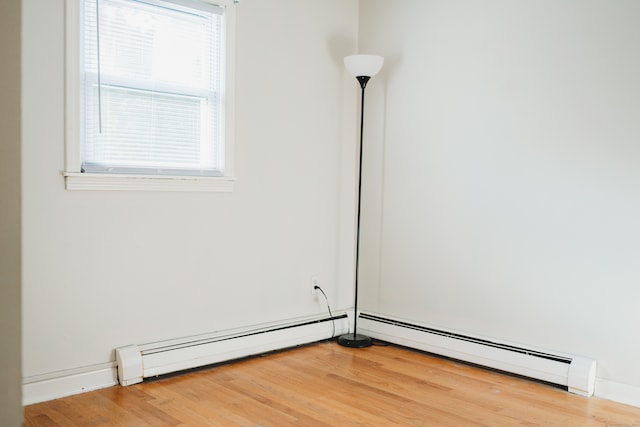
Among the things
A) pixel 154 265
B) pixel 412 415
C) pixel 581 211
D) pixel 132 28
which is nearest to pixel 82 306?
Result: pixel 154 265

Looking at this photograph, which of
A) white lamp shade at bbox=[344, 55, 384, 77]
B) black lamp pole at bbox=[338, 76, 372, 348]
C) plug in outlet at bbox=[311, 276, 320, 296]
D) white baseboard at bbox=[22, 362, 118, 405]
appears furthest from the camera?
plug in outlet at bbox=[311, 276, 320, 296]

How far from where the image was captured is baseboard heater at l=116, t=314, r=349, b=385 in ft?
10.1

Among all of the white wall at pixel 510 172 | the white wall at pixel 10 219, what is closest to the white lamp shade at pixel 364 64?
the white wall at pixel 510 172

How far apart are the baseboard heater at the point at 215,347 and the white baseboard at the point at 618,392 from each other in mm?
1725

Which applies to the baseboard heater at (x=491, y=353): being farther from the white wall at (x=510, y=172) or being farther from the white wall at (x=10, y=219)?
the white wall at (x=10, y=219)

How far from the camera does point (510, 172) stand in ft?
11.3

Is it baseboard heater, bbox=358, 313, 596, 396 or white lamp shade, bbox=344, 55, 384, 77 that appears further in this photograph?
white lamp shade, bbox=344, 55, 384, 77

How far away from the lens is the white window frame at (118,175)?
9.53 ft

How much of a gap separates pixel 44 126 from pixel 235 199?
3.84 feet

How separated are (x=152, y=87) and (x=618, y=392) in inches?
115

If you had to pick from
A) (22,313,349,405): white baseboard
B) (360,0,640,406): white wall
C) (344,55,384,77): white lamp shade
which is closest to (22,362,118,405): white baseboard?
(22,313,349,405): white baseboard

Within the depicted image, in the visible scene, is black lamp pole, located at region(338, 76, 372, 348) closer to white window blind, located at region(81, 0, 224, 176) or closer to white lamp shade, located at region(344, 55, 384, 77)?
white lamp shade, located at region(344, 55, 384, 77)

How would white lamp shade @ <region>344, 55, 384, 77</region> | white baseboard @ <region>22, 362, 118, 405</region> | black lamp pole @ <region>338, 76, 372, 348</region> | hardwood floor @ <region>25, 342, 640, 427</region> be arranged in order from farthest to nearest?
black lamp pole @ <region>338, 76, 372, 348</region>
white lamp shade @ <region>344, 55, 384, 77</region>
white baseboard @ <region>22, 362, 118, 405</region>
hardwood floor @ <region>25, 342, 640, 427</region>

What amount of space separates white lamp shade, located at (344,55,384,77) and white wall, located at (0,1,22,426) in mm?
2992
